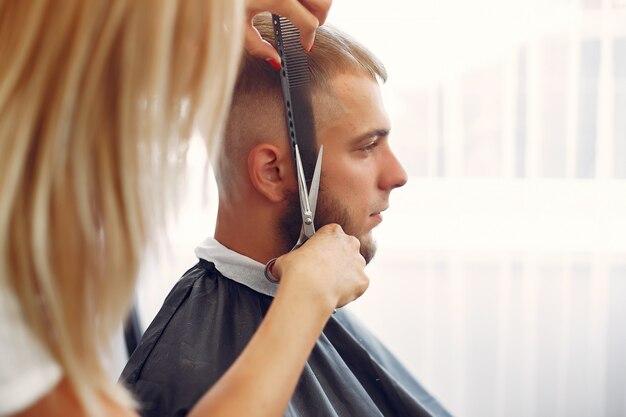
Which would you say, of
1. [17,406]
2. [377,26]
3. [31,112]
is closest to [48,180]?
[31,112]

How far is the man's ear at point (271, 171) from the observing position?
4.17ft

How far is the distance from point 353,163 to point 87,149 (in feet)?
2.37

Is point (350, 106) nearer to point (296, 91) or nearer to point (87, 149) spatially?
point (296, 91)

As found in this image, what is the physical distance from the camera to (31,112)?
628 mm

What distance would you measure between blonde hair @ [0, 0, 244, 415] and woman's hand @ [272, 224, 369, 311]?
0.29 m

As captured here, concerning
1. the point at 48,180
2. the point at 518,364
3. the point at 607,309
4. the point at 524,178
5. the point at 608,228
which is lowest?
the point at 518,364

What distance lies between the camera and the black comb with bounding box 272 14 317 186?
1.19 meters

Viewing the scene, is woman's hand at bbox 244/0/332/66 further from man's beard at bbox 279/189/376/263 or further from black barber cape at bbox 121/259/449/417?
black barber cape at bbox 121/259/449/417

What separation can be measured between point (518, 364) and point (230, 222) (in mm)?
1316

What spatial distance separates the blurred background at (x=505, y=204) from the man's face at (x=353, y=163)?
0.90 meters

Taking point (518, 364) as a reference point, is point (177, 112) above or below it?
above

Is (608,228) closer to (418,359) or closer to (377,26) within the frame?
(418,359)

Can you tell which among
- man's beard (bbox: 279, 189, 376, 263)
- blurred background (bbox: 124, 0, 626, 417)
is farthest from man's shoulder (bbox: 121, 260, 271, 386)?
blurred background (bbox: 124, 0, 626, 417)

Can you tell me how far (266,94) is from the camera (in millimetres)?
1262
